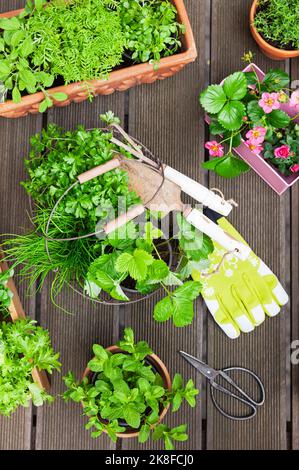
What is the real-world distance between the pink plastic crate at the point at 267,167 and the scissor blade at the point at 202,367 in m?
0.49

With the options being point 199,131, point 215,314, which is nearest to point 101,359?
point 215,314

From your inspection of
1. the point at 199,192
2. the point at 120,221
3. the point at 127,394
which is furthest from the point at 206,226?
the point at 127,394

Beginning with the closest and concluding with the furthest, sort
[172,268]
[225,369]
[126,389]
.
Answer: [126,389] < [172,268] < [225,369]

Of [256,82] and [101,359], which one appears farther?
[256,82]

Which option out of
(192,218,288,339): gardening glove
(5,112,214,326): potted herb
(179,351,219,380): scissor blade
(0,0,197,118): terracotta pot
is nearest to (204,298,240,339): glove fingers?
(192,218,288,339): gardening glove

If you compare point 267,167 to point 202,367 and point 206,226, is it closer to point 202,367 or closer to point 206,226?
point 206,226

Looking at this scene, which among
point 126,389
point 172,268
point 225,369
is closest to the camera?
point 126,389

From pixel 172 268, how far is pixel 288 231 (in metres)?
0.38

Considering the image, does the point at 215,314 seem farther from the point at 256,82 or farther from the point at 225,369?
the point at 256,82

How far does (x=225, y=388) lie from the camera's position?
145cm

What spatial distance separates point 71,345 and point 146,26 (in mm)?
817

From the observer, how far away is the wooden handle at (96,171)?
108 centimetres

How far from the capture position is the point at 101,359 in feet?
4.04

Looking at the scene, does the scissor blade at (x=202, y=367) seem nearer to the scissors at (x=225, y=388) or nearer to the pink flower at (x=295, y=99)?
the scissors at (x=225, y=388)
